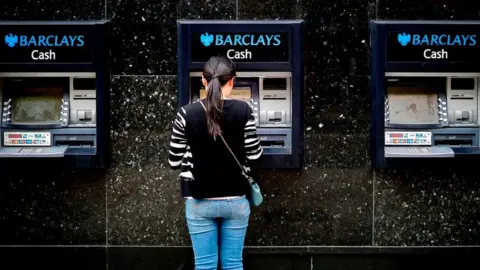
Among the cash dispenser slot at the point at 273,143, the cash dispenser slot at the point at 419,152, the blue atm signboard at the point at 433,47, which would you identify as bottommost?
the cash dispenser slot at the point at 419,152

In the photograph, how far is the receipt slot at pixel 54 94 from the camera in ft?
16.9

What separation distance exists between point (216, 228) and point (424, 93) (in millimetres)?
2235

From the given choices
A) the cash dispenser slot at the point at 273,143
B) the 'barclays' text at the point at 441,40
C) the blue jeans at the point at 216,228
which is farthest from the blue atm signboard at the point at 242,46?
the blue jeans at the point at 216,228

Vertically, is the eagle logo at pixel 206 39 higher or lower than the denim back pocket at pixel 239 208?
higher

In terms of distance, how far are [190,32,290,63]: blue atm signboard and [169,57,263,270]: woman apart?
1.11m

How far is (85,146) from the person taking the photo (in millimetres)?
5281

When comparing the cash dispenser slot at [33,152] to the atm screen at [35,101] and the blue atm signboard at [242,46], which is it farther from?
the blue atm signboard at [242,46]

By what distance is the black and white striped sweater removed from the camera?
3.87 m

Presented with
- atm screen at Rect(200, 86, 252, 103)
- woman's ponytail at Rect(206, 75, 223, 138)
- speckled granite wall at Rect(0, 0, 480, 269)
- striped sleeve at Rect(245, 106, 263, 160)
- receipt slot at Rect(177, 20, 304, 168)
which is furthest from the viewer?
speckled granite wall at Rect(0, 0, 480, 269)

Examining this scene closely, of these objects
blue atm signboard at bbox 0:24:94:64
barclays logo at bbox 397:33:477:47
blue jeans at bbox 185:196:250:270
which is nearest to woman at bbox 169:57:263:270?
blue jeans at bbox 185:196:250:270

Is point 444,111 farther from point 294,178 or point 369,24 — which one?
point 294,178

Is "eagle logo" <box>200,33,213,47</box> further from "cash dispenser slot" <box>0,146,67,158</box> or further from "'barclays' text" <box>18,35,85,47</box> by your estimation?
"cash dispenser slot" <box>0,146,67,158</box>

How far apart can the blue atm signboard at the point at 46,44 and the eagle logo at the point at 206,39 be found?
33.5 inches

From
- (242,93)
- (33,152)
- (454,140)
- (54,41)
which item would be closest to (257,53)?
(242,93)
